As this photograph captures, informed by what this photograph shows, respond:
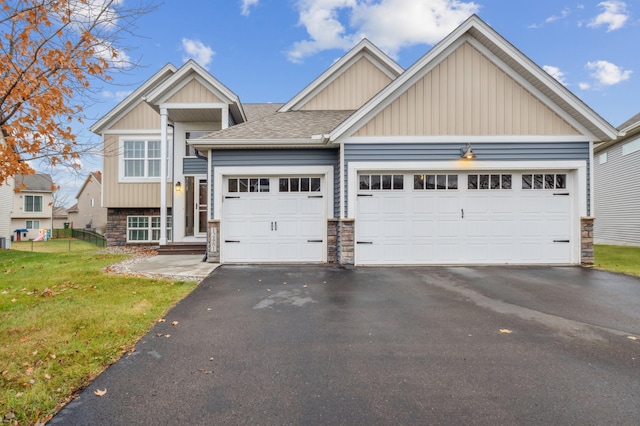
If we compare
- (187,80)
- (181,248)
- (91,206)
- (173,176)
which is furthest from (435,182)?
(91,206)

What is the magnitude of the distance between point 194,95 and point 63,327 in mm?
8907

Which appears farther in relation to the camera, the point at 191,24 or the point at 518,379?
the point at 191,24

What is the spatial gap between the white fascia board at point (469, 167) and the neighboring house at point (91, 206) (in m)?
30.7

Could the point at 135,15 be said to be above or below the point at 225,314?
above

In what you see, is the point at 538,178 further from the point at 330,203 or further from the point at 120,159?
the point at 120,159

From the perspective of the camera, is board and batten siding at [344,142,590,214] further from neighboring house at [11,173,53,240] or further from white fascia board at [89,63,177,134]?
neighboring house at [11,173,53,240]

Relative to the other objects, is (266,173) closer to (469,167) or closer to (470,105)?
(469,167)

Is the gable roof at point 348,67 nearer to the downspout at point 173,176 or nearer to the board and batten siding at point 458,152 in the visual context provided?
the downspout at point 173,176

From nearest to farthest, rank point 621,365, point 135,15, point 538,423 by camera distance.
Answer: point 538,423
point 621,365
point 135,15

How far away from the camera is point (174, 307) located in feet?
16.3

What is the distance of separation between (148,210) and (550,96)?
14.7 meters

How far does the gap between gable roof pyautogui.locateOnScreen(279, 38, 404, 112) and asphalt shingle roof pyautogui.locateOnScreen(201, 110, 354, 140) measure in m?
0.79

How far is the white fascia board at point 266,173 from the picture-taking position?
8.82 m

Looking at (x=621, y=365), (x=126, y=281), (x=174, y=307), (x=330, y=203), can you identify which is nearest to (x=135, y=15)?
(x=174, y=307)
